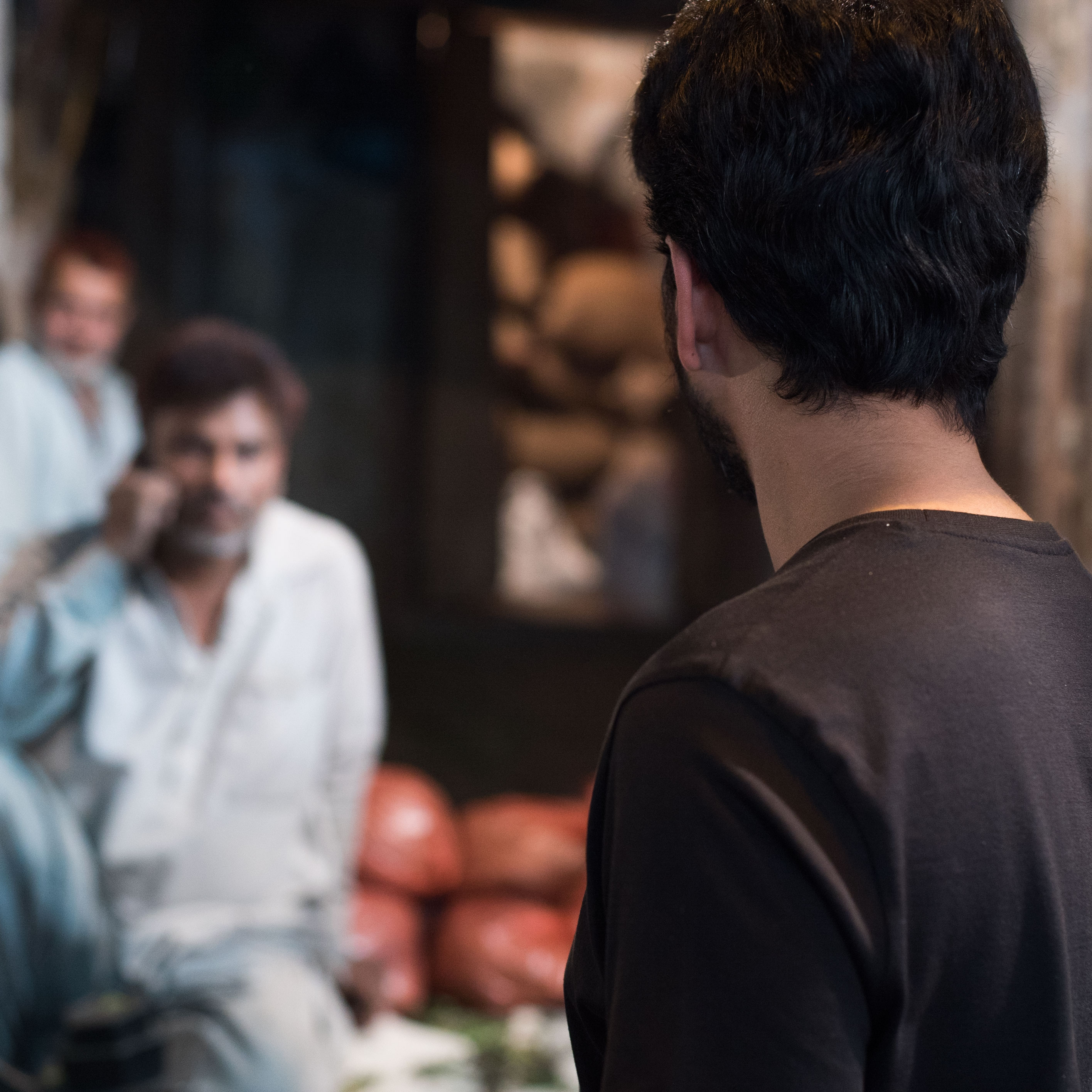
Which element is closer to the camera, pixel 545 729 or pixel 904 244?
pixel 904 244

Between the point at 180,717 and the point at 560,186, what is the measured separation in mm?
1342

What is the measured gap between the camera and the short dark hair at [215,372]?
77.5 inches

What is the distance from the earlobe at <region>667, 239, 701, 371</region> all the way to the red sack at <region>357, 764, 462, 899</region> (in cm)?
171

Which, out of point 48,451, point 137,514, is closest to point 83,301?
point 48,451

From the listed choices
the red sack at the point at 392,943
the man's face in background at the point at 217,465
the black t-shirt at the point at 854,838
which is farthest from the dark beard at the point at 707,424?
the red sack at the point at 392,943

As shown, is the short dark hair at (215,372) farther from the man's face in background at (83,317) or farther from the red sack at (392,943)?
the red sack at (392,943)

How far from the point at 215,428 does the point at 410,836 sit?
2.81ft

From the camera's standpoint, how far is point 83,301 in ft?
6.51

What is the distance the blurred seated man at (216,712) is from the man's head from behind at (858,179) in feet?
4.83

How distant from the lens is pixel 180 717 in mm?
1927

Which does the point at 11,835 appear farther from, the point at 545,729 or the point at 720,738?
the point at 720,738

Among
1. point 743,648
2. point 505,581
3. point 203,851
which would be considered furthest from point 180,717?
point 743,648

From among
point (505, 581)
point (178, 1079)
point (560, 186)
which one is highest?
point (560, 186)

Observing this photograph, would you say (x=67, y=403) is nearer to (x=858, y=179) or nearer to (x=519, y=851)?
(x=519, y=851)
